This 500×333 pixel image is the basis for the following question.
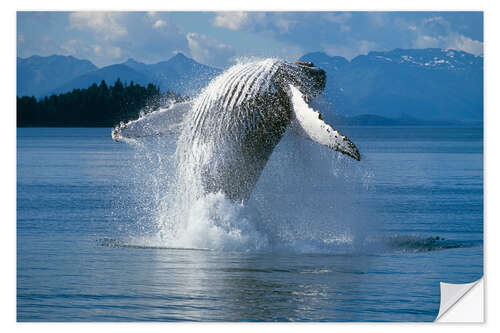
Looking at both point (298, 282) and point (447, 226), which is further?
point (447, 226)

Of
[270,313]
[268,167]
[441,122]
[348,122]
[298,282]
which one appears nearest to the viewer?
[270,313]

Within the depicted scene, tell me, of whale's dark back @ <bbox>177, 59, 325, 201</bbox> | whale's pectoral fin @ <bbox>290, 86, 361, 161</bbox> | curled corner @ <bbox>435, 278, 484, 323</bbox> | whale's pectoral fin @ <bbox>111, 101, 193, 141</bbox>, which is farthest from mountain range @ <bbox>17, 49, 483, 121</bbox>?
curled corner @ <bbox>435, 278, 484, 323</bbox>

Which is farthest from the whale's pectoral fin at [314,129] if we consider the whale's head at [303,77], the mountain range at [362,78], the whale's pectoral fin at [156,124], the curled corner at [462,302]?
the curled corner at [462,302]

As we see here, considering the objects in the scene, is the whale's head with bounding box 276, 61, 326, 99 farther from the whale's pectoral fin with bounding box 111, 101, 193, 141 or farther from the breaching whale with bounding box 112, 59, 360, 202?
the whale's pectoral fin with bounding box 111, 101, 193, 141

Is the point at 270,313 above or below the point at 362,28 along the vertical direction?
below

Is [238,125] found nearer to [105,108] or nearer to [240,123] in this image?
[240,123]

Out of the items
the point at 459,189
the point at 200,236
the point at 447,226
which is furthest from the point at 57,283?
the point at 459,189

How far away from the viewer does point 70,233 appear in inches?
543

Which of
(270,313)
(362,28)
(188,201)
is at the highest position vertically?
(362,28)

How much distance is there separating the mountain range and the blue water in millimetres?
640

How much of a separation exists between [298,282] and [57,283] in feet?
9.55

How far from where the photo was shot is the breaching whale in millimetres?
12492

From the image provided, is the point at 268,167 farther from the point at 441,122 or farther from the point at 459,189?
the point at 459,189

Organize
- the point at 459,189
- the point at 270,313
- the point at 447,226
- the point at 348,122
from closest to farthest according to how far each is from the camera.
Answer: the point at 270,313
the point at 348,122
the point at 447,226
the point at 459,189
